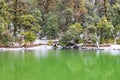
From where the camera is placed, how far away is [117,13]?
4431 centimetres

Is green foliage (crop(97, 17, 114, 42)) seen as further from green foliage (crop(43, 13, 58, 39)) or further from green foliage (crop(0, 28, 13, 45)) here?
green foliage (crop(0, 28, 13, 45))

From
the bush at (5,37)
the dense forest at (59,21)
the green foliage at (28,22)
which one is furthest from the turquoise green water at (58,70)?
the green foliage at (28,22)

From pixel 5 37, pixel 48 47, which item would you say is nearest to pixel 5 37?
pixel 5 37

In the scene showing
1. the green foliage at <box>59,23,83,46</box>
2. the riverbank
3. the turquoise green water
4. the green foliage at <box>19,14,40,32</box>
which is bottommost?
the turquoise green water

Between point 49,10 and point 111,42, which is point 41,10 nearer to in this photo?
point 49,10

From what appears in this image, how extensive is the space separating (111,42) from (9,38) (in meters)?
14.7

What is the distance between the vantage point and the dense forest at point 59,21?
40872 millimetres

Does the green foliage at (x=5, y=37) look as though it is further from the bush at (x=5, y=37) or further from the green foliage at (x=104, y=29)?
the green foliage at (x=104, y=29)

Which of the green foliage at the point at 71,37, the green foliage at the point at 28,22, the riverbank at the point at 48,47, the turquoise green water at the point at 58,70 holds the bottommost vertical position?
the turquoise green water at the point at 58,70

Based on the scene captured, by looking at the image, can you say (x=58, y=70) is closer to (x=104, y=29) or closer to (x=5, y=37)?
(x=5, y=37)

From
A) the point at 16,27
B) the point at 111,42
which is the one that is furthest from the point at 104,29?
the point at 16,27

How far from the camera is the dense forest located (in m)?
40.9

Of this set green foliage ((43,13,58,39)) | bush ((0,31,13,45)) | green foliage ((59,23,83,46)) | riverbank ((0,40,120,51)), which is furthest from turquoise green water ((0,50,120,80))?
green foliage ((43,13,58,39))

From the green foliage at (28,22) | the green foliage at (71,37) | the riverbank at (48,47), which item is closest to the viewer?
the riverbank at (48,47)
